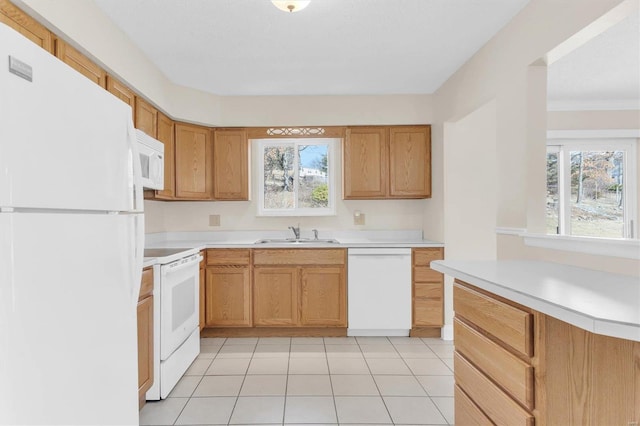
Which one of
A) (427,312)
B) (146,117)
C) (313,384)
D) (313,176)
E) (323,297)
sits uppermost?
(146,117)

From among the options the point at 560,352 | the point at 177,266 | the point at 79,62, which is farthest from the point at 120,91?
the point at 560,352

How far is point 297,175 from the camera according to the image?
4008 mm

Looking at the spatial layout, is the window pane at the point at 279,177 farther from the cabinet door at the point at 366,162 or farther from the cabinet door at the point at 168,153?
the cabinet door at the point at 168,153

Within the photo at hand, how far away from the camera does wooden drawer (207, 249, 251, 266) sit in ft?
11.0

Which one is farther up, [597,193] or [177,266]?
[597,193]

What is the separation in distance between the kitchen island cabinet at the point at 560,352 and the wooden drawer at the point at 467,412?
0.09ft

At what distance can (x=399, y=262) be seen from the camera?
11.1 ft

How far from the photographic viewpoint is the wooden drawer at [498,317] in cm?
118

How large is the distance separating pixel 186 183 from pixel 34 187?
8.78 ft

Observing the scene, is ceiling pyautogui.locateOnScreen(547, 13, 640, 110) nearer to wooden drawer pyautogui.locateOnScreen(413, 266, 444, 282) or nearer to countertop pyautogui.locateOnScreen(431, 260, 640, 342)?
countertop pyautogui.locateOnScreen(431, 260, 640, 342)

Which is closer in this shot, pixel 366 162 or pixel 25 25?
pixel 25 25

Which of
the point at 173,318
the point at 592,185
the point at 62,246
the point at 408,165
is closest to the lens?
the point at 62,246

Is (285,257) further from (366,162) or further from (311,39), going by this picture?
(311,39)

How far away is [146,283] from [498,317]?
1851mm
